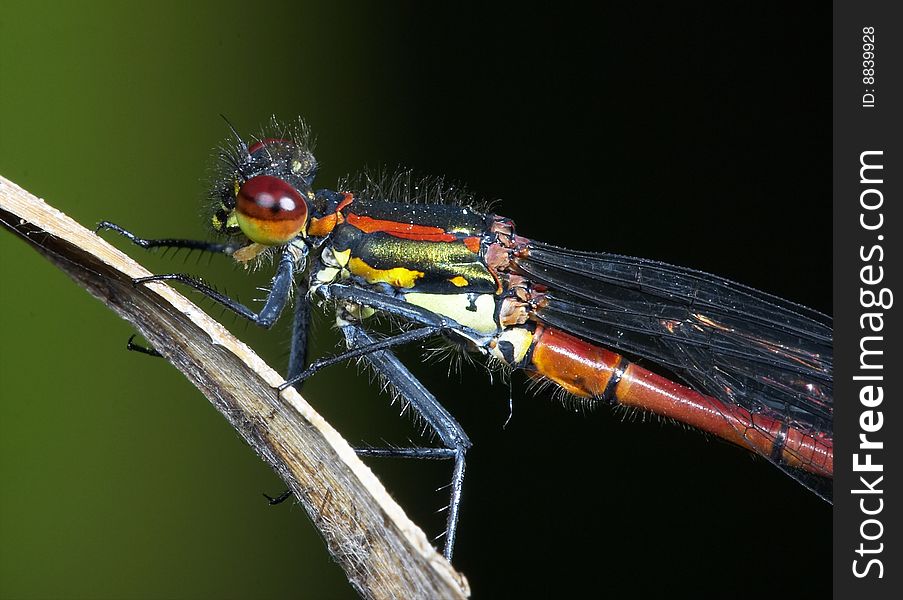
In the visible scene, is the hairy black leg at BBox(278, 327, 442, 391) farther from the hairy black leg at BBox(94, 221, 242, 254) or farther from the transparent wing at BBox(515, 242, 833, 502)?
the hairy black leg at BBox(94, 221, 242, 254)

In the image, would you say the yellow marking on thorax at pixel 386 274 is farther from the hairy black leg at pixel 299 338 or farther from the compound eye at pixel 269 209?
the hairy black leg at pixel 299 338

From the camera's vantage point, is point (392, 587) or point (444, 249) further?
point (444, 249)

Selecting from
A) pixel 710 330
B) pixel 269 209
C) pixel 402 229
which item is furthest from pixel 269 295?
pixel 710 330

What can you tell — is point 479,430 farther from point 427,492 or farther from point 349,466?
point 349,466

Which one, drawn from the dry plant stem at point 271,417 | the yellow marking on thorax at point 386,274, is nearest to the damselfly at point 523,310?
the yellow marking on thorax at point 386,274

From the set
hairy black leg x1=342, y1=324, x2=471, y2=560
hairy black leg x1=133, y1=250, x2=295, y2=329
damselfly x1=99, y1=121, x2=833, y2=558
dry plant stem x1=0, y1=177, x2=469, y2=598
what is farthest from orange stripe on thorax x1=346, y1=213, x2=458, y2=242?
dry plant stem x1=0, y1=177, x2=469, y2=598

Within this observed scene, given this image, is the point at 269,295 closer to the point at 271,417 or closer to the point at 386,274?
the point at 386,274

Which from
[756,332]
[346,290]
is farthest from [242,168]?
[756,332]
